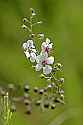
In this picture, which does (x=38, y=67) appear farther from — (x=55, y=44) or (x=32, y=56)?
(x=55, y=44)

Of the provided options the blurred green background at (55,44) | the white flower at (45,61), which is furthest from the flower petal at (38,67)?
the blurred green background at (55,44)

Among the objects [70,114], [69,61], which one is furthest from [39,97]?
[69,61]

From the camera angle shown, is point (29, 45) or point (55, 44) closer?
point (29, 45)

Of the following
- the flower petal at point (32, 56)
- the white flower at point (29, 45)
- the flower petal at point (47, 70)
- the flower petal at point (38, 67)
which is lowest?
the flower petal at point (47, 70)

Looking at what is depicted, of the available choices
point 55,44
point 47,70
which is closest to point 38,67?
point 47,70

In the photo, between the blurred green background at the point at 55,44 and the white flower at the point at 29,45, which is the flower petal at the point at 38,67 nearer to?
the white flower at the point at 29,45

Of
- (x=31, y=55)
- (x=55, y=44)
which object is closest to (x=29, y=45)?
(x=31, y=55)

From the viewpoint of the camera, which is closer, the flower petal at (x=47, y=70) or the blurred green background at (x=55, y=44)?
the flower petal at (x=47, y=70)

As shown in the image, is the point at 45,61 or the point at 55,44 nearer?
the point at 45,61

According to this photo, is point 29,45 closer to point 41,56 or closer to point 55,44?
point 41,56

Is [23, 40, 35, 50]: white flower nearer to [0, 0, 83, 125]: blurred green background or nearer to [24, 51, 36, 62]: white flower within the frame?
[24, 51, 36, 62]: white flower
